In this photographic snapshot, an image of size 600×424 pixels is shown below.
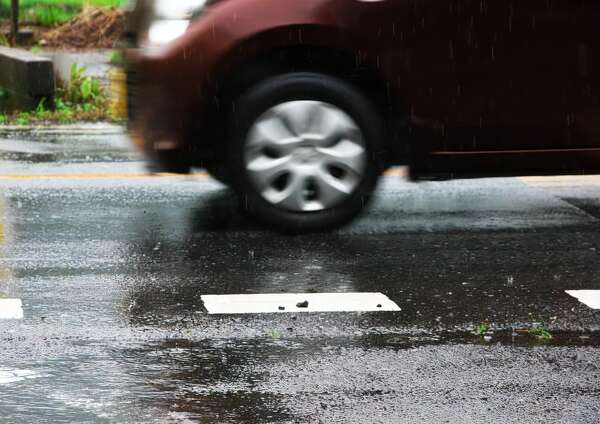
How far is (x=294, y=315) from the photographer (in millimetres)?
5359

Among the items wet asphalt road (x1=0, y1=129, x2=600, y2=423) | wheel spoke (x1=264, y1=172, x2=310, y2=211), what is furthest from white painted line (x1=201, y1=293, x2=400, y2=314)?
wheel spoke (x1=264, y1=172, x2=310, y2=211)

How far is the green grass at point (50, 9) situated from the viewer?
1938 cm

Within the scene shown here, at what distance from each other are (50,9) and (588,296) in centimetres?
1541

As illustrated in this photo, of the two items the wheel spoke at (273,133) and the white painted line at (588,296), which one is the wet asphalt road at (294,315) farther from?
the wheel spoke at (273,133)

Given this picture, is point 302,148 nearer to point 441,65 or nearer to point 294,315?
point 441,65

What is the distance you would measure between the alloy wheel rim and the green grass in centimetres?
1272

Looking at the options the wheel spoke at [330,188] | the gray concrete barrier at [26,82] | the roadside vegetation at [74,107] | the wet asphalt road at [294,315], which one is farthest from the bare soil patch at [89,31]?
the wheel spoke at [330,188]

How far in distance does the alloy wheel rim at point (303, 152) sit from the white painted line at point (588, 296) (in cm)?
158

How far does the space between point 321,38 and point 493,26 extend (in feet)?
2.93

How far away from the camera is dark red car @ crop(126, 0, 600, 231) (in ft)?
22.0

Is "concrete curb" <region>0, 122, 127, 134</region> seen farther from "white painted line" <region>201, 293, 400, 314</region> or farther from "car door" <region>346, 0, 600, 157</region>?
"white painted line" <region>201, 293, 400, 314</region>

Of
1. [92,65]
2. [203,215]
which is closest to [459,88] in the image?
[203,215]

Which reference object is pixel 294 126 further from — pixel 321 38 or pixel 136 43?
pixel 136 43

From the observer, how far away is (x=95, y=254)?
649 cm
